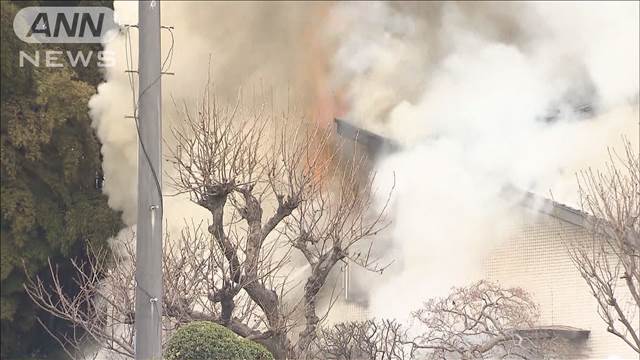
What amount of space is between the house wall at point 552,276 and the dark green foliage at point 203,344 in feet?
23.9

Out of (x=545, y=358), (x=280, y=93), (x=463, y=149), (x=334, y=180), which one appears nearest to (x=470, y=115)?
(x=463, y=149)

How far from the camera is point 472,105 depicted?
17500 millimetres

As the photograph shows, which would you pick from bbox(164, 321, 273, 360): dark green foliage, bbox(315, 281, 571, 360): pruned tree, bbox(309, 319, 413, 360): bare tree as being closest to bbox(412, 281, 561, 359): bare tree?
bbox(315, 281, 571, 360): pruned tree

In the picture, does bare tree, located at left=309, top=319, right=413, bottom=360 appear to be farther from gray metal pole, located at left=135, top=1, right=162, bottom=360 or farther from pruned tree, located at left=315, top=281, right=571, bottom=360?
gray metal pole, located at left=135, top=1, right=162, bottom=360

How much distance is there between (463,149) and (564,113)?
6.11 feet

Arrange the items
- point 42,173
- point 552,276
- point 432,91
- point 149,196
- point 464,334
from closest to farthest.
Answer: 1. point 149,196
2. point 464,334
3. point 552,276
4. point 432,91
5. point 42,173

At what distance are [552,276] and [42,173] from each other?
32.4 feet

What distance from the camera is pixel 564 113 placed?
16.3 metres

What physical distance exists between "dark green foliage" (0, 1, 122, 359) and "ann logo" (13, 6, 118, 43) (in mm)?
216

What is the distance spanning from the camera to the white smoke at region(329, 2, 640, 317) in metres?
15.5

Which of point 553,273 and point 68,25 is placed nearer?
point 553,273

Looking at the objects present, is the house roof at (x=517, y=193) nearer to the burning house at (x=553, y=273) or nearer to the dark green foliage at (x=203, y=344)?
the burning house at (x=553, y=273)

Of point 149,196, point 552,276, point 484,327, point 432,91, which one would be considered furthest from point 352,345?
point 432,91

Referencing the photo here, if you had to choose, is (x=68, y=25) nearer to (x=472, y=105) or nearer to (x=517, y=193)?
(x=472, y=105)
